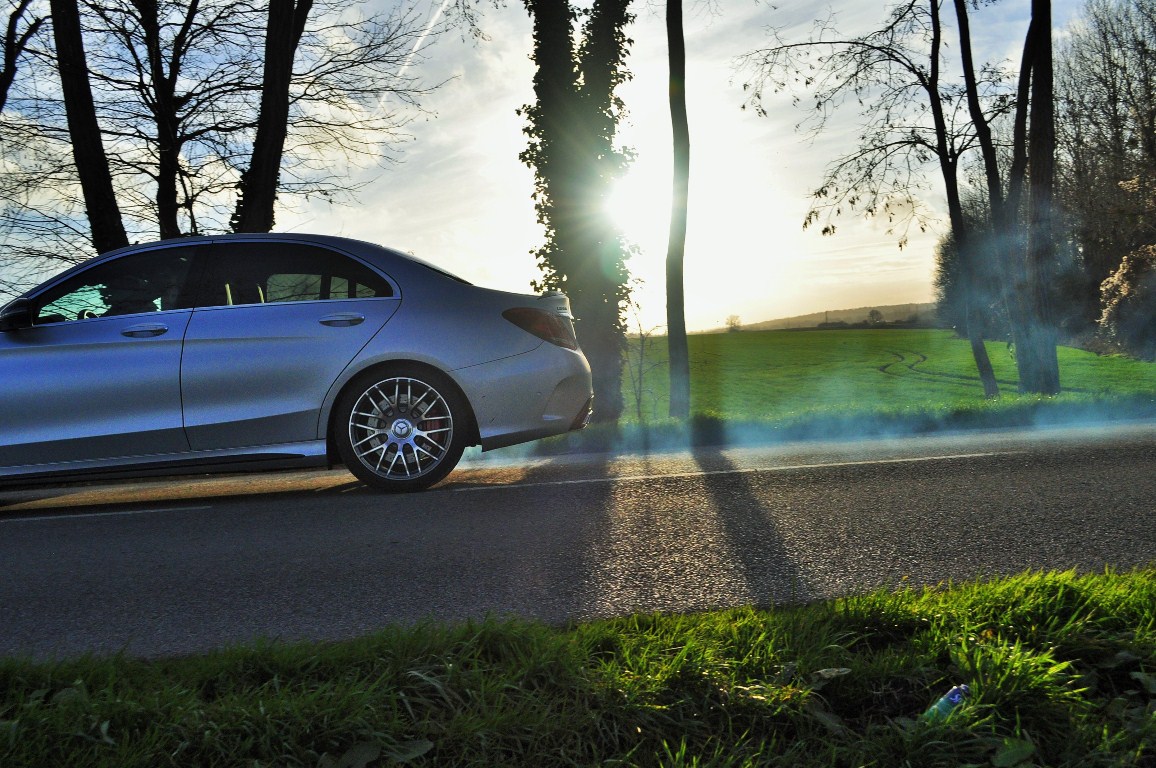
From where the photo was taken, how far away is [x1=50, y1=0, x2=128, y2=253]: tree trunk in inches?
514

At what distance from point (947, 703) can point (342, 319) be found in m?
5.25

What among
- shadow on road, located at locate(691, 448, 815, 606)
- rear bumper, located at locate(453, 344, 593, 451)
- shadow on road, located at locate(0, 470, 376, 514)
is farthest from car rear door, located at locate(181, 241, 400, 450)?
shadow on road, located at locate(691, 448, 815, 606)

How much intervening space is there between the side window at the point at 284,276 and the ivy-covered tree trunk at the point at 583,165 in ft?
67.7

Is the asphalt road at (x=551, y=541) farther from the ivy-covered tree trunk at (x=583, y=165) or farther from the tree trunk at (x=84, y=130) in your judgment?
the ivy-covered tree trunk at (x=583, y=165)

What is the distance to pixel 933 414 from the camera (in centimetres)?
1127

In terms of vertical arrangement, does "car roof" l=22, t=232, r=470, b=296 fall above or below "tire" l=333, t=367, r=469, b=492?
above

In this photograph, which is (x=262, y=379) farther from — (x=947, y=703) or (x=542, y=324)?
(x=947, y=703)

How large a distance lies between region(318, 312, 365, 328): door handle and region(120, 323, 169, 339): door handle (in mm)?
1134

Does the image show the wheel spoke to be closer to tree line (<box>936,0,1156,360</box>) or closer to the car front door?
the car front door

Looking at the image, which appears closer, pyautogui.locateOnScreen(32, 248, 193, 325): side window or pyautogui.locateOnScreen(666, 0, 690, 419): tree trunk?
pyautogui.locateOnScreen(32, 248, 193, 325): side window

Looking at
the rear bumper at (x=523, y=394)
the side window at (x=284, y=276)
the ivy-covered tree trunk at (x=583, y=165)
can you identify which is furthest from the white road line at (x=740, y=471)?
the ivy-covered tree trunk at (x=583, y=165)

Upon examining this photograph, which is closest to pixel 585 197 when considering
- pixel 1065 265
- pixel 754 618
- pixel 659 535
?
pixel 1065 265

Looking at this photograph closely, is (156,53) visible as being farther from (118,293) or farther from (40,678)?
(40,678)

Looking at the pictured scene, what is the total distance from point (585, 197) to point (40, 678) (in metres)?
26.3
